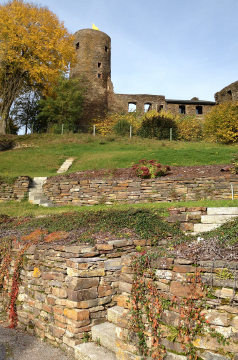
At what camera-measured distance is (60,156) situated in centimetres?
1802

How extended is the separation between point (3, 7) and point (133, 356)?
→ 26.2 metres

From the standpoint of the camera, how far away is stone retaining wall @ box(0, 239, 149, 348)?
4.27 metres

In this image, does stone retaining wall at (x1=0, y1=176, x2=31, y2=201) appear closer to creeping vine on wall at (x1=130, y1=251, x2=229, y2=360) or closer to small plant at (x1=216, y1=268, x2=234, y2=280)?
creeping vine on wall at (x1=130, y1=251, x2=229, y2=360)

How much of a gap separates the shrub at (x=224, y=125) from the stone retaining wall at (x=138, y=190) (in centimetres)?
1121

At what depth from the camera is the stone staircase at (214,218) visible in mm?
5574

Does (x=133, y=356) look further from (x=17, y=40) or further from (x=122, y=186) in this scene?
(x=17, y=40)

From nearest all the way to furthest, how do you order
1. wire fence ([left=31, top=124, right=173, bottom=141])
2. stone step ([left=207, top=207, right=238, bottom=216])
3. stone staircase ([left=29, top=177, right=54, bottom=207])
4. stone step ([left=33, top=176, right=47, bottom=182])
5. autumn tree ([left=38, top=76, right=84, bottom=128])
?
stone step ([left=207, top=207, right=238, bottom=216]), stone staircase ([left=29, top=177, right=54, bottom=207]), stone step ([left=33, top=176, right=47, bottom=182]), wire fence ([left=31, top=124, right=173, bottom=141]), autumn tree ([left=38, top=76, right=84, bottom=128])

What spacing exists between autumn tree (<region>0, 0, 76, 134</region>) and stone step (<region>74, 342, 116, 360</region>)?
73.0 feet

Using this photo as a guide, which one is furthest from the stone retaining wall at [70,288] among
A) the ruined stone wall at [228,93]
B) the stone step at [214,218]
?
the ruined stone wall at [228,93]

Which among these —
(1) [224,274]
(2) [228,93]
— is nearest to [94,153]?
(1) [224,274]

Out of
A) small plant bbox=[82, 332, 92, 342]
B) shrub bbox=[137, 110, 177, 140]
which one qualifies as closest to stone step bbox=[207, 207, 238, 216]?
small plant bbox=[82, 332, 92, 342]

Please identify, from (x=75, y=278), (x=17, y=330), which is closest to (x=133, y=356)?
(x=75, y=278)

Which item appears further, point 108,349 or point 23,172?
point 23,172

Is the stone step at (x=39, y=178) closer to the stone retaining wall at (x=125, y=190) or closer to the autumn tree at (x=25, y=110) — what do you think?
the stone retaining wall at (x=125, y=190)
